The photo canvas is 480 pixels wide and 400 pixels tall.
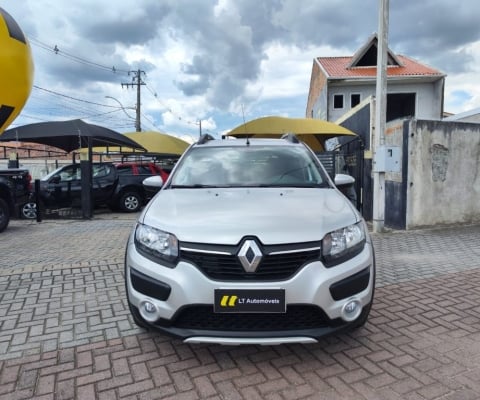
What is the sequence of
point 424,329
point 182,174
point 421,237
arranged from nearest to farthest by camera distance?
point 424,329 < point 182,174 < point 421,237

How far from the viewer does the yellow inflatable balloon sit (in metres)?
4.16

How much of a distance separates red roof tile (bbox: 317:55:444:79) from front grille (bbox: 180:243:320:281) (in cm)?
2323

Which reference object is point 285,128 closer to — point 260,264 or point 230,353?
point 230,353

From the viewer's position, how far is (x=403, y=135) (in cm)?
770

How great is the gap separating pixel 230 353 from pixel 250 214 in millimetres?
1053

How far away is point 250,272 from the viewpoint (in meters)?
2.51

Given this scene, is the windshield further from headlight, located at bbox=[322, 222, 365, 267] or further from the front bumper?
the front bumper

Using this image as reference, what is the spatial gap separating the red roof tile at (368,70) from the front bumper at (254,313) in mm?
23226

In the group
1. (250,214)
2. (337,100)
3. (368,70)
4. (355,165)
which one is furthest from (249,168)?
(368,70)

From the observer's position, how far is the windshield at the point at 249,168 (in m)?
3.70

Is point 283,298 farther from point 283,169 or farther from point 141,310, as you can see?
point 283,169

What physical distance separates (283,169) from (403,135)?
473cm

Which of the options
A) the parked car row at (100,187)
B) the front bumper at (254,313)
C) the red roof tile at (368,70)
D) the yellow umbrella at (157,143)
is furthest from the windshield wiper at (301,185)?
the red roof tile at (368,70)

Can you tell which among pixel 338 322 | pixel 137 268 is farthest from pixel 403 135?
pixel 137 268
